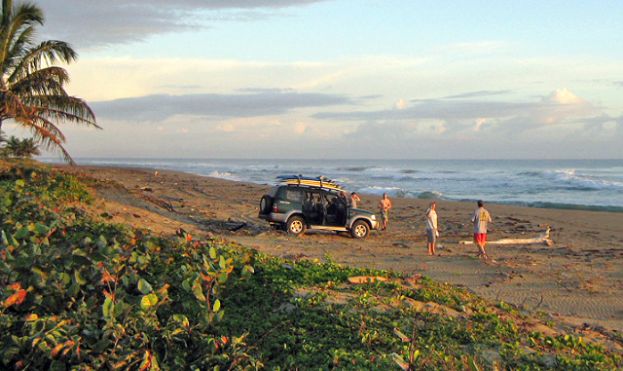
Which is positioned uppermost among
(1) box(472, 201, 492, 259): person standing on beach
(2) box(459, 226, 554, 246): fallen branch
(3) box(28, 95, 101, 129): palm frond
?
(3) box(28, 95, 101, 129): palm frond

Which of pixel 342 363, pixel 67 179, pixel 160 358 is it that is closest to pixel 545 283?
pixel 342 363

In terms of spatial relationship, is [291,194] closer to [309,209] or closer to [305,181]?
[305,181]

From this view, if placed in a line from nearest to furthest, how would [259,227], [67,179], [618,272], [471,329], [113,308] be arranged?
[113,308]
[471,329]
[618,272]
[67,179]
[259,227]

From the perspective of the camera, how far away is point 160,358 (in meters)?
4.36

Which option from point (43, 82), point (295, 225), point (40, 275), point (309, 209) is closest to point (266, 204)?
point (295, 225)

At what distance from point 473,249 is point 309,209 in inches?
194

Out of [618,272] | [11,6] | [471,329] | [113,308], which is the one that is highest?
[11,6]

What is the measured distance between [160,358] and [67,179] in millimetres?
12551

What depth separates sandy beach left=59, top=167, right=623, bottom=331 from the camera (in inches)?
445

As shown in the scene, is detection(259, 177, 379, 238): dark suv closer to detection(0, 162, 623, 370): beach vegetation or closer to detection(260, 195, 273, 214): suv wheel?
detection(260, 195, 273, 214): suv wheel

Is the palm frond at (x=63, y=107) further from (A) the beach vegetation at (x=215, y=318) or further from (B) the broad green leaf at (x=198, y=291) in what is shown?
(B) the broad green leaf at (x=198, y=291)

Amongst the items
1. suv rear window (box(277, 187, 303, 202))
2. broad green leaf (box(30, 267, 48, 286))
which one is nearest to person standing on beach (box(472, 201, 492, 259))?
suv rear window (box(277, 187, 303, 202))

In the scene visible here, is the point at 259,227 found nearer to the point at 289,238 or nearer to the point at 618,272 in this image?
the point at 289,238

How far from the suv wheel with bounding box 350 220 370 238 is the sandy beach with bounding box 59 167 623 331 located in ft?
0.79
